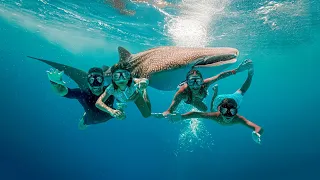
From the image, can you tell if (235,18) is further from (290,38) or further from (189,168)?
(189,168)

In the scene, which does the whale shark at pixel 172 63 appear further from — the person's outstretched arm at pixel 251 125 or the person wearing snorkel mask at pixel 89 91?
the person's outstretched arm at pixel 251 125

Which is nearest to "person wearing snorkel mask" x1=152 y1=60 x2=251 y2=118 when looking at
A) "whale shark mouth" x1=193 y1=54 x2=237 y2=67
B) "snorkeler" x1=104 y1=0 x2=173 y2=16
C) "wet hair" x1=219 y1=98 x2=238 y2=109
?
"wet hair" x1=219 y1=98 x2=238 y2=109

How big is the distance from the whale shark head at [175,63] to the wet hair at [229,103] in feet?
2.65

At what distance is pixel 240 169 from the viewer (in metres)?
45.3

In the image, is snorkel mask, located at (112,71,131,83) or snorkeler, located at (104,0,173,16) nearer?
snorkel mask, located at (112,71,131,83)

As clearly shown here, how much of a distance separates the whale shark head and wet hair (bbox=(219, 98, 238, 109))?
81 centimetres

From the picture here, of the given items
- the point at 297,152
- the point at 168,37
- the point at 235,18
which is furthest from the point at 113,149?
the point at 235,18

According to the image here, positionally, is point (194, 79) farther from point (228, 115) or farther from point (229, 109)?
point (228, 115)

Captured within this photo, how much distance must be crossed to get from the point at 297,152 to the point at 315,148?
5761mm

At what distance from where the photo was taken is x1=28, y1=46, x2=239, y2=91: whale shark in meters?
4.72

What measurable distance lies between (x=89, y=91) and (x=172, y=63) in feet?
9.86

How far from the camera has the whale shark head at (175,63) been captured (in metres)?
4.72

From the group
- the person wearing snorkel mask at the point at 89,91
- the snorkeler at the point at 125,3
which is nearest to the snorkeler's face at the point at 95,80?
the person wearing snorkel mask at the point at 89,91

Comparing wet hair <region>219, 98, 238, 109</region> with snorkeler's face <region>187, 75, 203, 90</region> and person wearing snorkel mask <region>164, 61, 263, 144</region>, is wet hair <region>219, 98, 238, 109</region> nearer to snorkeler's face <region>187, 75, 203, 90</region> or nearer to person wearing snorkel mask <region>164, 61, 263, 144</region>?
person wearing snorkel mask <region>164, 61, 263, 144</region>
